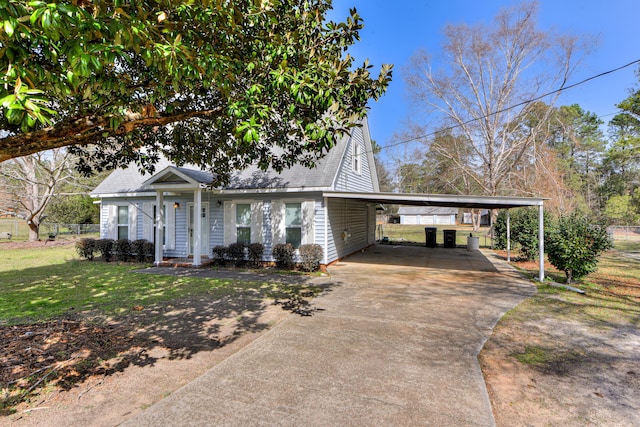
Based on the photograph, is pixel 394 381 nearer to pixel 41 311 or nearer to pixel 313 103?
pixel 313 103

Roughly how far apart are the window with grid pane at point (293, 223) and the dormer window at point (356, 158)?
3.73 metres

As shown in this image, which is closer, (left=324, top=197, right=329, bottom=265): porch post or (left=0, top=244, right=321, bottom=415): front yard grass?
(left=0, top=244, right=321, bottom=415): front yard grass

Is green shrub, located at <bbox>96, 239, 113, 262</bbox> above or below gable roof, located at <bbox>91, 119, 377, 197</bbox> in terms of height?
below

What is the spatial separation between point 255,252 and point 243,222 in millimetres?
1396

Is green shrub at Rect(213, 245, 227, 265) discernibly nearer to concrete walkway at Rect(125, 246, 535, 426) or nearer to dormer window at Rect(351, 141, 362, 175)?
concrete walkway at Rect(125, 246, 535, 426)

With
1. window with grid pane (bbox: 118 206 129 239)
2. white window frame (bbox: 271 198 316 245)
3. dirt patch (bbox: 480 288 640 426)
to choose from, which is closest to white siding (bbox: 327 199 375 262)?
white window frame (bbox: 271 198 316 245)

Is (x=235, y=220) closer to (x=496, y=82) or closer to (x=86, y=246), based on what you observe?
(x=86, y=246)

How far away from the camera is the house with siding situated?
34.2 feet

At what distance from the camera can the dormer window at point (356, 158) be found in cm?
1342

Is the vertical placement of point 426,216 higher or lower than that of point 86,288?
higher

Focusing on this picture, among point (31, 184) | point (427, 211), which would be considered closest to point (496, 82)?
point (31, 184)

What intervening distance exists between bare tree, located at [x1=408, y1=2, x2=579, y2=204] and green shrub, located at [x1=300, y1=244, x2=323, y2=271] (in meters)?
15.5

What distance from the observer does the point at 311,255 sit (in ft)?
32.4

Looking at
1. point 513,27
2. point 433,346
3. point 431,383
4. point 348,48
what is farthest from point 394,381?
point 513,27
